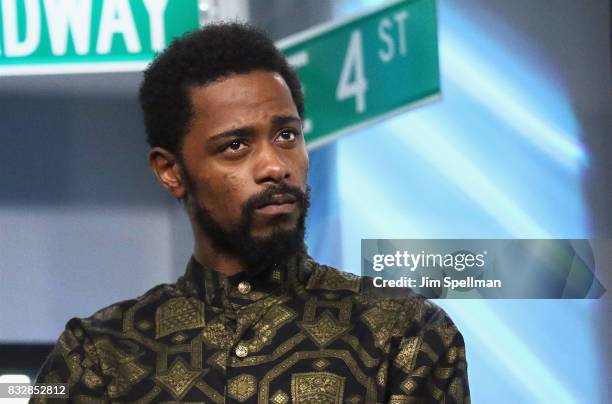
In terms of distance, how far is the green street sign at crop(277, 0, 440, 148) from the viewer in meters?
1.71

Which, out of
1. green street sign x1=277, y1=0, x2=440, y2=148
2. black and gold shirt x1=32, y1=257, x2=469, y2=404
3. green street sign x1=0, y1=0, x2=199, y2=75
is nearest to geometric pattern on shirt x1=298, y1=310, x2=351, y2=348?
black and gold shirt x1=32, y1=257, x2=469, y2=404

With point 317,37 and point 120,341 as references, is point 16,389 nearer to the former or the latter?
point 120,341

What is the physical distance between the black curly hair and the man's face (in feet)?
0.06

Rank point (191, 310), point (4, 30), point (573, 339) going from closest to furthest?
point (191, 310), point (573, 339), point (4, 30)

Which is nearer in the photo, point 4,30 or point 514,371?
point 514,371

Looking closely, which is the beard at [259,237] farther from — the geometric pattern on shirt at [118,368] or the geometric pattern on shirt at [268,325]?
the geometric pattern on shirt at [118,368]

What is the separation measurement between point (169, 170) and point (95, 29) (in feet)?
1.78

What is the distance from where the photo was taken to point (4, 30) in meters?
1.80

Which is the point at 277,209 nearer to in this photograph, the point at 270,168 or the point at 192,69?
the point at 270,168

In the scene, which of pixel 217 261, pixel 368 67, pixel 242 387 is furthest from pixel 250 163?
pixel 368 67

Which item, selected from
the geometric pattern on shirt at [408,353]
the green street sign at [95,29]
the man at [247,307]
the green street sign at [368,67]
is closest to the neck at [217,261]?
the man at [247,307]

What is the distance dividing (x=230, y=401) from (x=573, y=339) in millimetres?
728

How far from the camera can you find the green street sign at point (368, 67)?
5.61 feet

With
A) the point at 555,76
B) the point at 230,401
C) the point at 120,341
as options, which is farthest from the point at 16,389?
the point at 555,76
